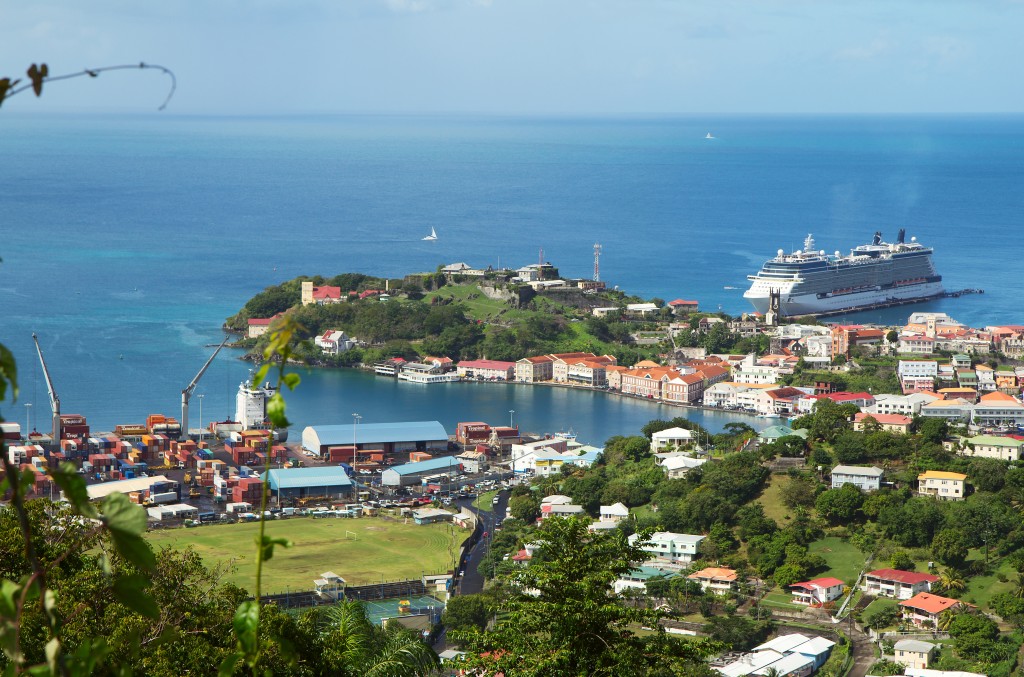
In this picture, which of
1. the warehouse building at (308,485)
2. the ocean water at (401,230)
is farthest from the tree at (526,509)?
the ocean water at (401,230)

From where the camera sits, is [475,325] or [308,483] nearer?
[308,483]

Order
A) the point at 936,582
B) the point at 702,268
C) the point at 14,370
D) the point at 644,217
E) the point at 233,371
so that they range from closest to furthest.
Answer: the point at 14,370 < the point at 936,582 < the point at 233,371 < the point at 702,268 < the point at 644,217

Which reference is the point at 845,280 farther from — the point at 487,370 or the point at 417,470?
the point at 417,470

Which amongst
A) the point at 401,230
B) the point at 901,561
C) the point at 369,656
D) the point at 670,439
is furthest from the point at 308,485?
the point at 401,230

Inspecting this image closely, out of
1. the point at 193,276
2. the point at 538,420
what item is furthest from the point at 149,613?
the point at 193,276

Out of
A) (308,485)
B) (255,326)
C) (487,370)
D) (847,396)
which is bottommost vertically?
(308,485)

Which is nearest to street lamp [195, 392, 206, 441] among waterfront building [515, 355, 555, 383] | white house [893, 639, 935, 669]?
waterfront building [515, 355, 555, 383]

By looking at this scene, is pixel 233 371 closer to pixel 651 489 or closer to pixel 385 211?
pixel 651 489
